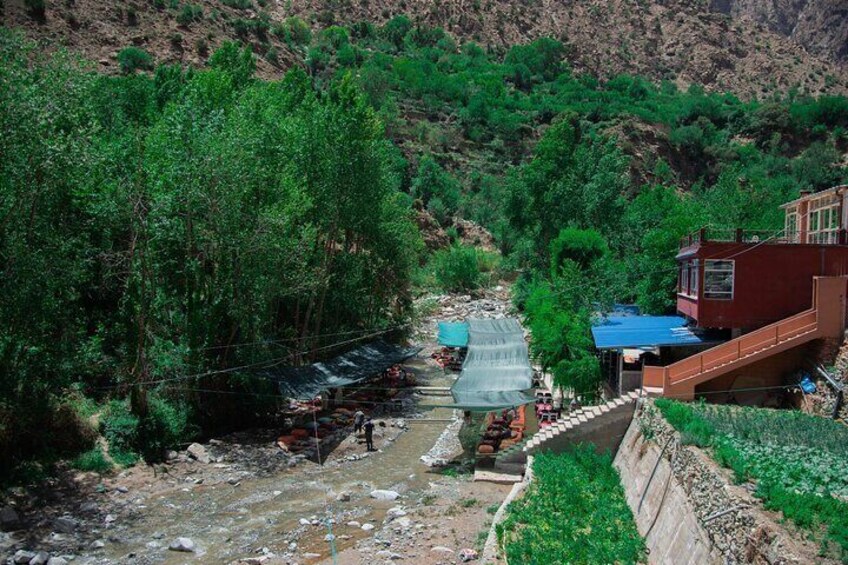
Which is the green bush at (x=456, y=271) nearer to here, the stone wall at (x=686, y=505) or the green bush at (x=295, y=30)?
the stone wall at (x=686, y=505)

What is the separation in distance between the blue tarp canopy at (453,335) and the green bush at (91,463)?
19452mm

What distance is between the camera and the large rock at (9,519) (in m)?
15.7

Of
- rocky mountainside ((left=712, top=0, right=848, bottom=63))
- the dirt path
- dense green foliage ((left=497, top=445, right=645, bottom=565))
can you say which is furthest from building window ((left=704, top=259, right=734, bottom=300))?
rocky mountainside ((left=712, top=0, right=848, bottom=63))

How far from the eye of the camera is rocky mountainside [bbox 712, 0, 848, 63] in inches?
5758

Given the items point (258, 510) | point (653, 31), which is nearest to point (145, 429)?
point (258, 510)

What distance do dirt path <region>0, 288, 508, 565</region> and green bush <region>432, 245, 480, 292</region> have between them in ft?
118

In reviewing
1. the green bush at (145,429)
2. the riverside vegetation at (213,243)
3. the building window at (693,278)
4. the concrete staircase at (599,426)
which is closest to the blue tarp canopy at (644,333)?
the building window at (693,278)

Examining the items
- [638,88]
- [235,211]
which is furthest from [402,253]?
[638,88]

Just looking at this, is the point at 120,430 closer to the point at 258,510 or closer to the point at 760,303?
the point at 258,510

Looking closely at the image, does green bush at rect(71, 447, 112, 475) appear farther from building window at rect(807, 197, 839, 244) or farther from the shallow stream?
building window at rect(807, 197, 839, 244)

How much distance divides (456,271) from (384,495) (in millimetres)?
40726

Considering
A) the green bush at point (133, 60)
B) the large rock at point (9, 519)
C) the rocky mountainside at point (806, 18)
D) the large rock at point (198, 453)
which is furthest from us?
the rocky mountainside at point (806, 18)

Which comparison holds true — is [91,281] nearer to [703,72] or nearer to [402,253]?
[402,253]

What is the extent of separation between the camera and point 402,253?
35.4 meters
